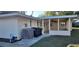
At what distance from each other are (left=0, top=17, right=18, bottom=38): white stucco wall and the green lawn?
42cm

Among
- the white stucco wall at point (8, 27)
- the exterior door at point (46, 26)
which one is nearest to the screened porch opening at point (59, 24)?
the exterior door at point (46, 26)

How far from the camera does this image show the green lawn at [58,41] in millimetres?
2547

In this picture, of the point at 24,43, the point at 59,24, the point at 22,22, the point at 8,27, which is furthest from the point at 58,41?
the point at 8,27

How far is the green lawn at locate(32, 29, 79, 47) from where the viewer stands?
2.55 meters

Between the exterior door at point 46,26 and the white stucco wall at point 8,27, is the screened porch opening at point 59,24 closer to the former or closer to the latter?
the exterior door at point 46,26

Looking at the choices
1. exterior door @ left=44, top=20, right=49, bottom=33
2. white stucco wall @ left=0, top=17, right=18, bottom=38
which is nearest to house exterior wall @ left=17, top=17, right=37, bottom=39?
white stucco wall @ left=0, top=17, right=18, bottom=38

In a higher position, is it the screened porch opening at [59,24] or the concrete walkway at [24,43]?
the screened porch opening at [59,24]

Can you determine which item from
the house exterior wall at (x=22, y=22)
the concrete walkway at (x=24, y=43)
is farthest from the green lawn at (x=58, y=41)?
the house exterior wall at (x=22, y=22)

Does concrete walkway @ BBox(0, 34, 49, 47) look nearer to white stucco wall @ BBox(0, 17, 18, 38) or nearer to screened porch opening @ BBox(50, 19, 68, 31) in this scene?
white stucco wall @ BBox(0, 17, 18, 38)

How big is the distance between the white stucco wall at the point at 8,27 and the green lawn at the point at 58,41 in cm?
42

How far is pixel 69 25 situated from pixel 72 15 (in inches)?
6.7

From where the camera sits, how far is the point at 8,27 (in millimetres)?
2531
